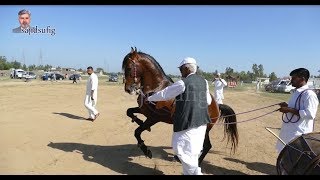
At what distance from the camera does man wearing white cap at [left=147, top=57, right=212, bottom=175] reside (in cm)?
529

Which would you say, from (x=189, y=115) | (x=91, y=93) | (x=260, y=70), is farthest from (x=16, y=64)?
(x=189, y=115)

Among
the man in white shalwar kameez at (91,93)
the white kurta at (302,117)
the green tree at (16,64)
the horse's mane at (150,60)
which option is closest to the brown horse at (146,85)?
the horse's mane at (150,60)

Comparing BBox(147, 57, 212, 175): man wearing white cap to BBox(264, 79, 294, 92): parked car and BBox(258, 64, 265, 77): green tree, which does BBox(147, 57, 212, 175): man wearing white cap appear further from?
BBox(258, 64, 265, 77): green tree

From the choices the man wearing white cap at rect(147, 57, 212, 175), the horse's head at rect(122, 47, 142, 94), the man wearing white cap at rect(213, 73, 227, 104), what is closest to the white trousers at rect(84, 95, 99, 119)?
the man wearing white cap at rect(213, 73, 227, 104)

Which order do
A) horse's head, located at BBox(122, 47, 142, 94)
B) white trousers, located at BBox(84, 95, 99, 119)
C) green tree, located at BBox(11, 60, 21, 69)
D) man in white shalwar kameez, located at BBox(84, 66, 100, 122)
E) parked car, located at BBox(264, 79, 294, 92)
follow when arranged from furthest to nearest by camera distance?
green tree, located at BBox(11, 60, 21, 69)
parked car, located at BBox(264, 79, 294, 92)
man in white shalwar kameez, located at BBox(84, 66, 100, 122)
white trousers, located at BBox(84, 95, 99, 119)
horse's head, located at BBox(122, 47, 142, 94)

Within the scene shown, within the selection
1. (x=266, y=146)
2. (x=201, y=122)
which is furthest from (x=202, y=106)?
(x=266, y=146)

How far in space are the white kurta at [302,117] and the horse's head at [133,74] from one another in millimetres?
2934

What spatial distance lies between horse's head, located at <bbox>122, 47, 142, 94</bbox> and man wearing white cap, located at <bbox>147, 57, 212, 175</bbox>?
1.85 meters

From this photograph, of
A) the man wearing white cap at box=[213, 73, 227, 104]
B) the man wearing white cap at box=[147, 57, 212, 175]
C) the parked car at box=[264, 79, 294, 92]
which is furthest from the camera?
the parked car at box=[264, 79, 294, 92]

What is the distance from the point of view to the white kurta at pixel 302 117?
5.60 metres

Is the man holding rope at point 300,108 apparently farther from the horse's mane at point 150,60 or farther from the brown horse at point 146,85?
the horse's mane at point 150,60

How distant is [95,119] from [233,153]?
629 cm
